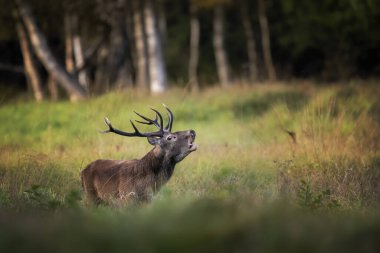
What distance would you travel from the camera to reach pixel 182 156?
8555 millimetres

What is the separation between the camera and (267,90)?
2094cm

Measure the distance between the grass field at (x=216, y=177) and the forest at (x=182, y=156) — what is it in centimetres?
2

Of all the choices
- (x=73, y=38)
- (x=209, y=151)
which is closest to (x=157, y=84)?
(x=73, y=38)

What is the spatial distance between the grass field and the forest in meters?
0.02

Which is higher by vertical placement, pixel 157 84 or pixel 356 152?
pixel 157 84

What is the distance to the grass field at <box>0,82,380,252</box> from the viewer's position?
15.3 ft

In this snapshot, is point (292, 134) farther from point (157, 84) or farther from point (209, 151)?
point (157, 84)

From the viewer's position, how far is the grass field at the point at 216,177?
15.3ft

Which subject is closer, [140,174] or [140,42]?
[140,174]

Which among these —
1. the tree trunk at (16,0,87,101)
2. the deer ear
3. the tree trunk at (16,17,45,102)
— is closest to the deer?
the deer ear

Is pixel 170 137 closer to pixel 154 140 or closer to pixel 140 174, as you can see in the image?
pixel 154 140

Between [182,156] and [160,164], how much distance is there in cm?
28

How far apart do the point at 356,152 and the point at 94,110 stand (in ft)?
17.6

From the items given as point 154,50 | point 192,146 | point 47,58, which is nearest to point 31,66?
point 47,58
